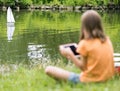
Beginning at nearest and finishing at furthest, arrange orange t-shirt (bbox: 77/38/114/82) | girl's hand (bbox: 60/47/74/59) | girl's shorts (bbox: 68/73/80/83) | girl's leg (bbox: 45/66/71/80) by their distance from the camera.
A: orange t-shirt (bbox: 77/38/114/82) < girl's hand (bbox: 60/47/74/59) < girl's shorts (bbox: 68/73/80/83) < girl's leg (bbox: 45/66/71/80)

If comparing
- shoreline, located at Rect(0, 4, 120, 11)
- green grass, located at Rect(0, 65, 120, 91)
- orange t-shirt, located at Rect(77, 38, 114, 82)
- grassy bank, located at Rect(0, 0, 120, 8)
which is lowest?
shoreline, located at Rect(0, 4, 120, 11)

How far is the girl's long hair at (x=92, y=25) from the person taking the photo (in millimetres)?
→ 6082

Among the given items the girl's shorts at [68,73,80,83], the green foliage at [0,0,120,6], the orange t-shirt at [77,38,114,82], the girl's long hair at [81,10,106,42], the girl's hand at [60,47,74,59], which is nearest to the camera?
the girl's long hair at [81,10,106,42]

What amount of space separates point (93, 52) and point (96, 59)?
0.50ft

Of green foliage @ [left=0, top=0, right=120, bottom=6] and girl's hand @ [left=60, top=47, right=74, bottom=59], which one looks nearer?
girl's hand @ [left=60, top=47, right=74, bottom=59]

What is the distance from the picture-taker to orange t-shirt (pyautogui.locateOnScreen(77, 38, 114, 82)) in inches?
246

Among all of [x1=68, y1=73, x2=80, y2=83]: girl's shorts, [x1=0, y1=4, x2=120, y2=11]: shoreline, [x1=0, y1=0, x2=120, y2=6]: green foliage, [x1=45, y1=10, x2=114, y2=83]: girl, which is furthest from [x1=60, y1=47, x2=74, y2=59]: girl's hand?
[x1=0, y1=4, x2=120, y2=11]: shoreline

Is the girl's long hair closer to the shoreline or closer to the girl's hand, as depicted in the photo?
the girl's hand

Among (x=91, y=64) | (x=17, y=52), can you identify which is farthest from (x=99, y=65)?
(x=17, y=52)

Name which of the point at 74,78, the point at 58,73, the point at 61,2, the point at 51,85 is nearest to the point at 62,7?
the point at 61,2

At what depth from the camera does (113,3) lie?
7388 centimetres

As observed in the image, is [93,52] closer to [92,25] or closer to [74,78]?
[92,25]

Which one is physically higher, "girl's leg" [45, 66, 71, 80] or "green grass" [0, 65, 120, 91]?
"girl's leg" [45, 66, 71, 80]

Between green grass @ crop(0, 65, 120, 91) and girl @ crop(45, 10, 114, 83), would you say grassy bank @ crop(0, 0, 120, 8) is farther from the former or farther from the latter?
girl @ crop(45, 10, 114, 83)
